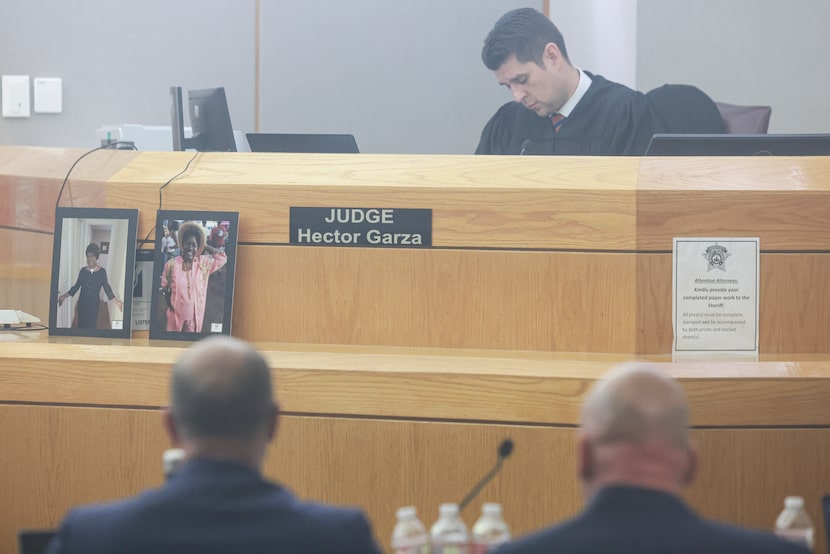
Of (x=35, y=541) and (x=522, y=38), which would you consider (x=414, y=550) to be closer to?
(x=35, y=541)

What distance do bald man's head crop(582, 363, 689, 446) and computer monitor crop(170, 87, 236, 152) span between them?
2375mm

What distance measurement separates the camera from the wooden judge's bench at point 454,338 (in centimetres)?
212

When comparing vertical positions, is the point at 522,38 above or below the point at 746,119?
above

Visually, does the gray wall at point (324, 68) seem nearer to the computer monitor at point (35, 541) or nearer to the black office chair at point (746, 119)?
the black office chair at point (746, 119)

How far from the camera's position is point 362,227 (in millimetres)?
2541

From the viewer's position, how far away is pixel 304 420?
2209 mm

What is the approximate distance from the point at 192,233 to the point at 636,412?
151 centimetres

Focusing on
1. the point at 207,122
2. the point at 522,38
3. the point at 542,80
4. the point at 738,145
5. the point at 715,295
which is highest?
the point at 522,38

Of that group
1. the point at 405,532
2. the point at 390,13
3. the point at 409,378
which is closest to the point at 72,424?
the point at 409,378

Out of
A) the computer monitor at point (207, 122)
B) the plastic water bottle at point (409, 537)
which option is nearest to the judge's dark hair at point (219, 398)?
the plastic water bottle at point (409, 537)

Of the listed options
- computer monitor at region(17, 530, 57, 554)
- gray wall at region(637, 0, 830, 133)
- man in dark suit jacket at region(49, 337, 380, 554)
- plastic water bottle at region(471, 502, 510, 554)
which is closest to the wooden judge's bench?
plastic water bottle at region(471, 502, 510, 554)

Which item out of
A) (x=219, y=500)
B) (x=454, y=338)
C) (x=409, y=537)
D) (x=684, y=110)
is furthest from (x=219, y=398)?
(x=684, y=110)

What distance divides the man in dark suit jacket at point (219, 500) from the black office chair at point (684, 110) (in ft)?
8.43

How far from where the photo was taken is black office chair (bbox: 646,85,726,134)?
3652 mm
